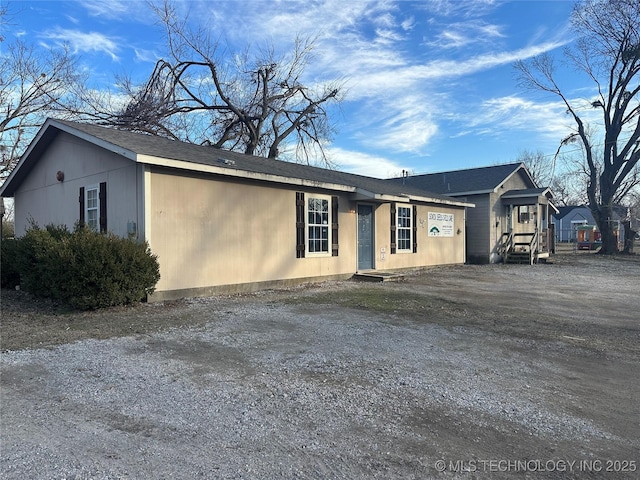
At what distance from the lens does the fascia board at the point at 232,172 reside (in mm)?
8279

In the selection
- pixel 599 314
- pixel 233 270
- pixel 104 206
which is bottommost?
pixel 599 314

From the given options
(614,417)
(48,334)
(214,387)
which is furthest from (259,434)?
(48,334)

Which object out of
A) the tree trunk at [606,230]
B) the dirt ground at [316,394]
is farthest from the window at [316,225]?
the tree trunk at [606,230]

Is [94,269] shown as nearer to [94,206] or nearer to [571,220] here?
[94,206]

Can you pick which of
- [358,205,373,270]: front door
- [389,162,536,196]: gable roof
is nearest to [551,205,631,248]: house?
[389,162,536,196]: gable roof

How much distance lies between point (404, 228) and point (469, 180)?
9.19 metres

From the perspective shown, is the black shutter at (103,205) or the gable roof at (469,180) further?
the gable roof at (469,180)

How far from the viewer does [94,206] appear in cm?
1012

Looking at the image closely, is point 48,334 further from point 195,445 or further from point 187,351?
point 195,445

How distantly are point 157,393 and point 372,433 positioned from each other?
1969 mm

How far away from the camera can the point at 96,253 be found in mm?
7223

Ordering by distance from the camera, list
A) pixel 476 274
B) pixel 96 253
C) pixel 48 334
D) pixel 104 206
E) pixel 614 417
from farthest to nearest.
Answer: pixel 476 274 < pixel 104 206 < pixel 96 253 < pixel 48 334 < pixel 614 417

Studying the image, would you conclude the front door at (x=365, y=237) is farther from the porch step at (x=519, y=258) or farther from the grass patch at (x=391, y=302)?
the porch step at (x=519, y=258)

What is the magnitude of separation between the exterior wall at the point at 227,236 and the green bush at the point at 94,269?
754mm
